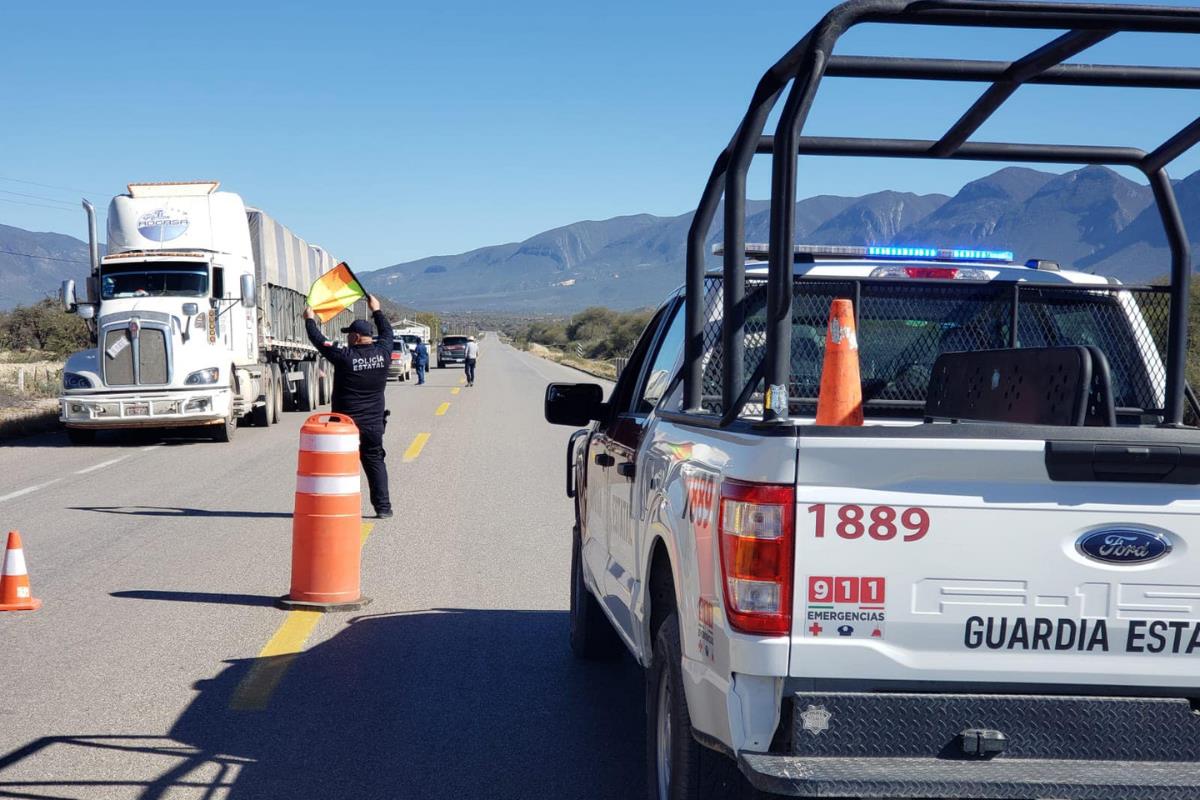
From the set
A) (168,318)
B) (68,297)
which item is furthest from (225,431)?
(68,297)

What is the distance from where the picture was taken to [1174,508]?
3.37 metres

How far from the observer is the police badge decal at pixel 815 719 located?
3.36m

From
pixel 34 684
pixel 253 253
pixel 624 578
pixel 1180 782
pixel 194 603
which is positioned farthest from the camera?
pixel 253 253

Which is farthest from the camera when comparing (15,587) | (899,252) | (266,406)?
(266,406)

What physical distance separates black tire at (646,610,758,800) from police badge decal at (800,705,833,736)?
1.11 ft

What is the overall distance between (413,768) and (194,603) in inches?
142

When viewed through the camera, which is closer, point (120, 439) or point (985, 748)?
point (985, 748)

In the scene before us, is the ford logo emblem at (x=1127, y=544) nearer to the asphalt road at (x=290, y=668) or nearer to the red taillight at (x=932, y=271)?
the red taillight at (x=932, y=271)

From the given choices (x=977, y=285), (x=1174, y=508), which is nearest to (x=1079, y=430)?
(x=1174, y=508)

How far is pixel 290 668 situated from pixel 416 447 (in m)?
13.4

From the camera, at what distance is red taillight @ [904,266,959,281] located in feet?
17.7

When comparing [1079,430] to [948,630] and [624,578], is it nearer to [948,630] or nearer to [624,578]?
[948,630]

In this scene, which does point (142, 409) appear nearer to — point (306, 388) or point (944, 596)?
point (306, 388)

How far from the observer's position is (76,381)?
803 inches
